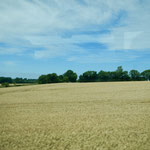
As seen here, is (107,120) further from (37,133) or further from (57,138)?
(37,133)

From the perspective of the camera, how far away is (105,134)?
25.2 ft

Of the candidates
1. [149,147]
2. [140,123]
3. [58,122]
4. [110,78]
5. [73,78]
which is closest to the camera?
[149,147]

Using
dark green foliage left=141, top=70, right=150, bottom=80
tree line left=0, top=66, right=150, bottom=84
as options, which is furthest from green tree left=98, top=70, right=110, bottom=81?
dark green foliage left=141, top=70, right=150, bottom=80

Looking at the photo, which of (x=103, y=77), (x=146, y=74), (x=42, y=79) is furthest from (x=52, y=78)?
(x=146, y=74)

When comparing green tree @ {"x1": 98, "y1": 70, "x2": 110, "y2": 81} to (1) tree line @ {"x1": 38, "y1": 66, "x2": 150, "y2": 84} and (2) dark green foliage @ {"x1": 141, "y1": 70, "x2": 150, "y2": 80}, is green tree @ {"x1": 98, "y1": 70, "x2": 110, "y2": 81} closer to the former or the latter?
(1) tree line @ {"x1": 38, "y1": 66, "x2": 150, "y2": 84}

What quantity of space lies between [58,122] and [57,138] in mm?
2481

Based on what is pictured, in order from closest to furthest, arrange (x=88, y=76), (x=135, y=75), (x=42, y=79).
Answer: (x=135, y=75), (x=88, y=76), (x=42, y=79)

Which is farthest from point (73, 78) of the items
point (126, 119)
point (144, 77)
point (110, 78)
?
point (126, 119)

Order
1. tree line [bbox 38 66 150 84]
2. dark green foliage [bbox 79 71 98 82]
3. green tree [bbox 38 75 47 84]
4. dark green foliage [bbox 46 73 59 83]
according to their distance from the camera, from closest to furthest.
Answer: tree line [bbox 38 66 150 84] < dark green foliage [bbox 79 71 98 82] < dark green foliage [bbox 46 73 59 83] < green tree [bbox 38 75 47 84]

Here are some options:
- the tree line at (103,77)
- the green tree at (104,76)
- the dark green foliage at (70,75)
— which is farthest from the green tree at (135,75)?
the dark green foliage at (70,75)

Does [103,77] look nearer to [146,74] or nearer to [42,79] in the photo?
[146,74]

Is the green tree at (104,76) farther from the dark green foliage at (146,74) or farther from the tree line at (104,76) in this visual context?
the dark green foliage at (146,74)

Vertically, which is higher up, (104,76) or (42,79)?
(104,76)

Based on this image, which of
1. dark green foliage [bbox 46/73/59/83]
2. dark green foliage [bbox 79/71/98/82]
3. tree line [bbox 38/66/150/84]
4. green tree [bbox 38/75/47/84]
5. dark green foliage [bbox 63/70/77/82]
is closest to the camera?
tree line [bbox 38/66/150/84]
